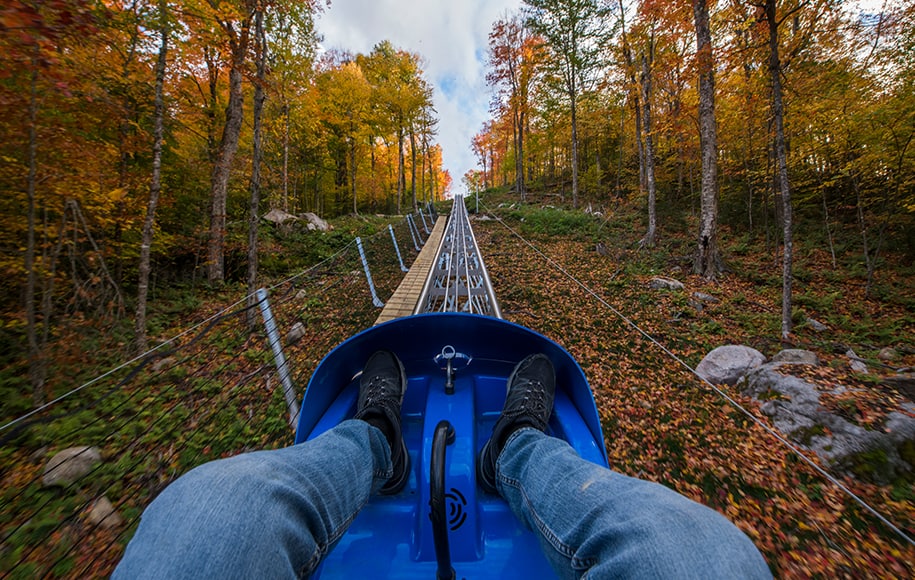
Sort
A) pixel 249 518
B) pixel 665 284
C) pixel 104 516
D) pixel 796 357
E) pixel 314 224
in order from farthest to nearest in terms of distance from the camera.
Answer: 1. pixel 314 224
2. pixel 665 284
3. pixel 796 357
4. pixel 104 516
5. pixel 249 518

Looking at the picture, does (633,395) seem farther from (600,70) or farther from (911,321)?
(600,70)

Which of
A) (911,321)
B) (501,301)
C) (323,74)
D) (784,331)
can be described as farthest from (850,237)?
(323,74)

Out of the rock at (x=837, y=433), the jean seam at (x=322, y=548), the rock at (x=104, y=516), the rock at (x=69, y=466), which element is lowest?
the rock at (x=104, y=516)

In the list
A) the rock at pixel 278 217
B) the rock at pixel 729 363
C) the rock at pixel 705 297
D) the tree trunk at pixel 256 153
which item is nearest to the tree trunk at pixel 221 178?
the tree trunk at pixel 256 153

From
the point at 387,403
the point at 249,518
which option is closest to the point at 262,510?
the point at 249,518

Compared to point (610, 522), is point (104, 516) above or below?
below

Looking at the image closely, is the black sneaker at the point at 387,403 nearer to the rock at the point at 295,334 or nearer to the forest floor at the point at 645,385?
the forest floor at the point at 645,385

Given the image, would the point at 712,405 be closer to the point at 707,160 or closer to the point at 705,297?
the point at 705,297
